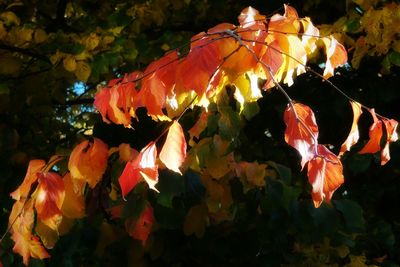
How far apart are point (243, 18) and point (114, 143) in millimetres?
1933

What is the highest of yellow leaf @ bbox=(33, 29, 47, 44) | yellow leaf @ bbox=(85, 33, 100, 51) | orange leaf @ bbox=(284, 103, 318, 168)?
orange leaf @ bbox=(284, 103, 318, 168)

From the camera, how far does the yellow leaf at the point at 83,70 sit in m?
3.25

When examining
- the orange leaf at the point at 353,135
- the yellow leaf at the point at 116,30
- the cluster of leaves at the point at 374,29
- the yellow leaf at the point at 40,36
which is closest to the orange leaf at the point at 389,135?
the orange leaf at the point at 353,135

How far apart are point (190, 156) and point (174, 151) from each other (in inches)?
27.9

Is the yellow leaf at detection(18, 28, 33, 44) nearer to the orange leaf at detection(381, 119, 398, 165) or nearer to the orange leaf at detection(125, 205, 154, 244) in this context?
the orange leaf at detection(125, 205, 154, 244)

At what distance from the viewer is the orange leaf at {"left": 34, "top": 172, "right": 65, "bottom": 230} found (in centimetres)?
171

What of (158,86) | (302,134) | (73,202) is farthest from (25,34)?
(302,134)

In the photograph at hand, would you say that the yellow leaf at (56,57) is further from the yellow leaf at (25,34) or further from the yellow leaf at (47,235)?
the yellow leaf at (47,235)

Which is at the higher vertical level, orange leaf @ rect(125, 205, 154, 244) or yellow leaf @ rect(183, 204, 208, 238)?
orange leaf @ rect(125, 205, 154, 244)

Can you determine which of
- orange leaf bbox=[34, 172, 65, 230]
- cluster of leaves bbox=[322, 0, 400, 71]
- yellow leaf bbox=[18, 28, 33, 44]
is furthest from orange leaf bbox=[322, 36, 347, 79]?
yellow leaf bbox=[18, 28, 33, 44]

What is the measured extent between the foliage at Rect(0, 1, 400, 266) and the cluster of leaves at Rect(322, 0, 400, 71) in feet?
0.12

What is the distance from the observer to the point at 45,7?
442 centimetres

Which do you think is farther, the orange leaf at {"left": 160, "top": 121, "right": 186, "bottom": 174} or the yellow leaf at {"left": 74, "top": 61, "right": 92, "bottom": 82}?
the yellow leaf at {"left": 74, "top": 61, "right": 92, "bottom": 82}

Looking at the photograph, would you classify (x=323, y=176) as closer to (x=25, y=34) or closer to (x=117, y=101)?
(x=117, y=101)
